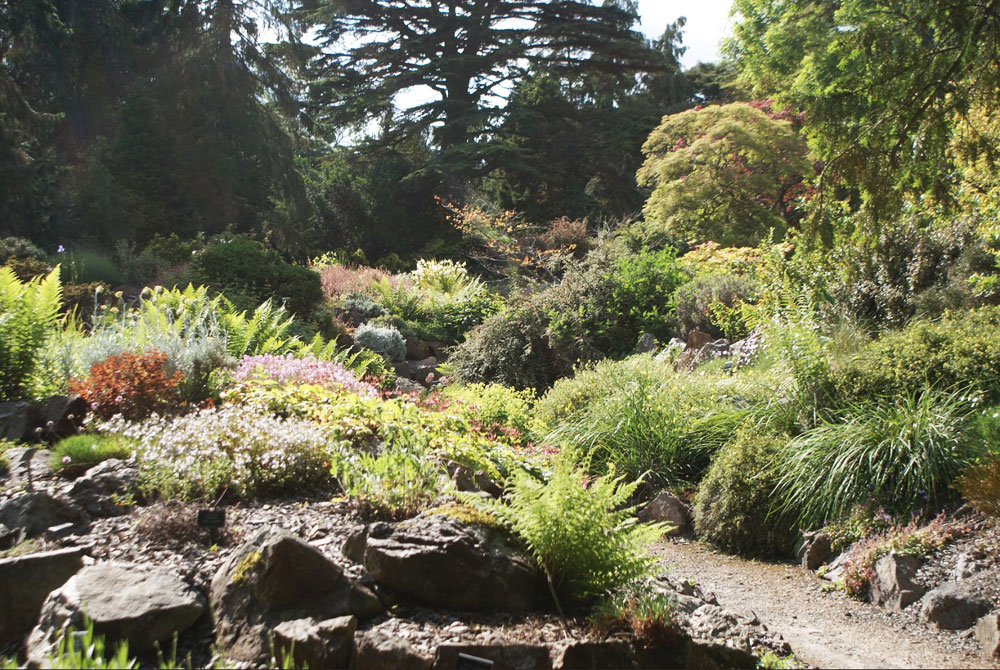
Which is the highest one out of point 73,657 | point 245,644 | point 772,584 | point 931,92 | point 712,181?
point 712,181

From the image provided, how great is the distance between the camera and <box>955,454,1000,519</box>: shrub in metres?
4.07

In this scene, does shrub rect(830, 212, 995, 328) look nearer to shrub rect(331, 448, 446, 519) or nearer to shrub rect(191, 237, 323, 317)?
shrub rect(331, 448, 446, 519)

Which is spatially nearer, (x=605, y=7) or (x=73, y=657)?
(x=73, y=657)

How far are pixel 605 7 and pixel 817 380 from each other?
23.9 metres

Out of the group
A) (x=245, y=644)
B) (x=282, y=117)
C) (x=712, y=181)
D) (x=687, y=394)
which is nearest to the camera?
(x=245, y=644)

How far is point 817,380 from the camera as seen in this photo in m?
5.81

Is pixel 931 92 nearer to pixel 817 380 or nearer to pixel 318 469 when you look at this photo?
pixel 817 380

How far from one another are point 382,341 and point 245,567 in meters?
9.19

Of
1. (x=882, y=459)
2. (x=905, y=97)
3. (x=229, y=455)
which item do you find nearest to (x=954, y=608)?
(x=882, y=459)

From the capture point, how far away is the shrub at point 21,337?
5617 mm

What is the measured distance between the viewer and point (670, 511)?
566cm

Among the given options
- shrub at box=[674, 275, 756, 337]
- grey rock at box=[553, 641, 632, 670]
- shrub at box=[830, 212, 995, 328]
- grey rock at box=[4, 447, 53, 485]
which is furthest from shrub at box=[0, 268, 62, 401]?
shrub at box=[674, 275, 756, 337]

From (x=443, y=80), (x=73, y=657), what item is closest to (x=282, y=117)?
(x=443, y=80)

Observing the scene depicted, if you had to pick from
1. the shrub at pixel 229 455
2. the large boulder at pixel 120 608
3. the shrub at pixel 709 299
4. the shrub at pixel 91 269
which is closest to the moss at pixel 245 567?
the large boulder at pixel 120 608
